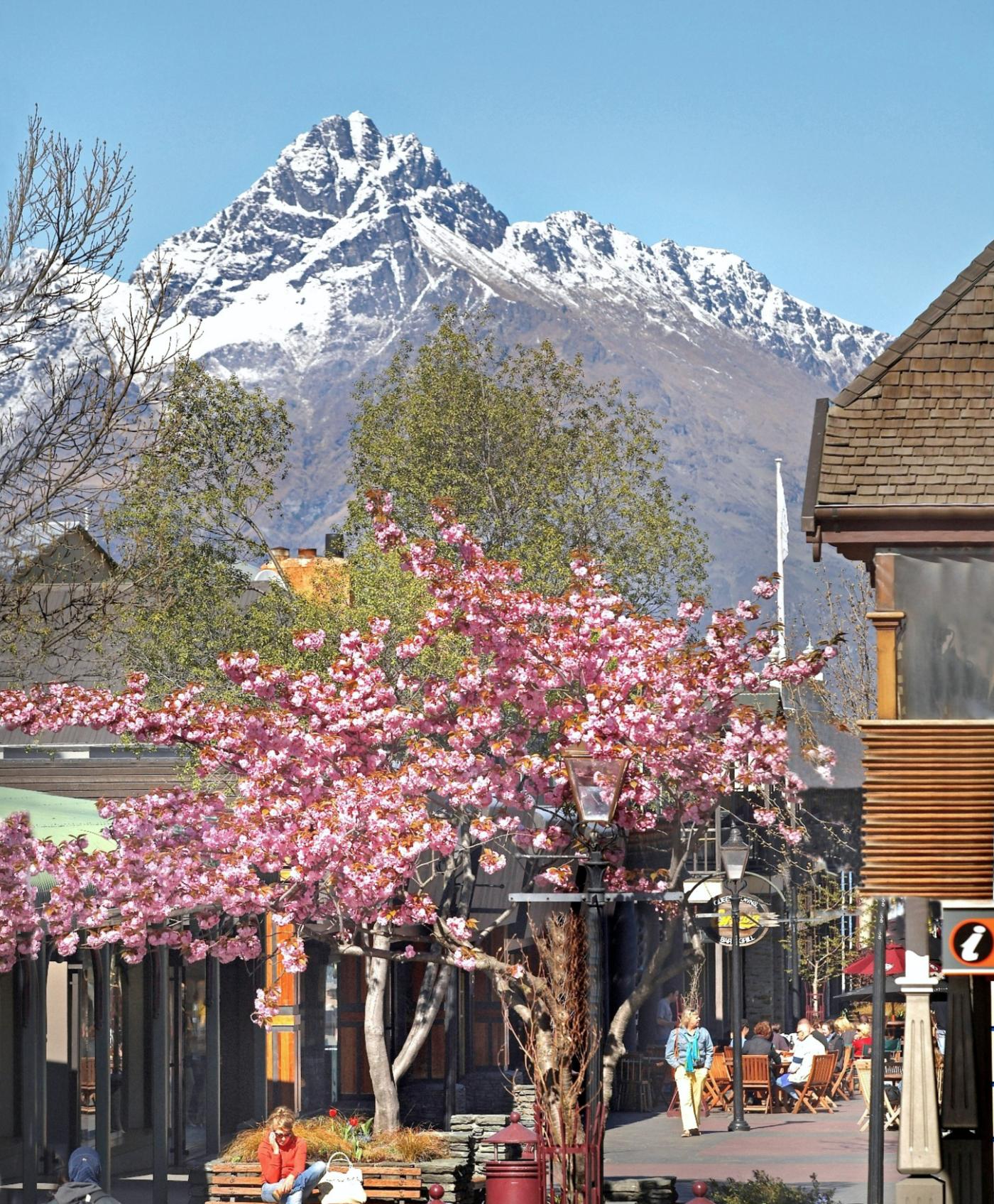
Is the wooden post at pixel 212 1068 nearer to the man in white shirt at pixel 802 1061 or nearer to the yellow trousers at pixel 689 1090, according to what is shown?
the yellow trousers at pixel 689 1090

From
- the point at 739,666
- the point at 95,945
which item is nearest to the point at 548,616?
the point at 739,666

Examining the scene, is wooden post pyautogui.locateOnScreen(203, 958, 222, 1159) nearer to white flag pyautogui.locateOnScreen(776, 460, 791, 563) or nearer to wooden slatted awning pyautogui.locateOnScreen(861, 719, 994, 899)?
wooden slatted awning pyautogui.locateOnScreen(861, 719, 994, 899)

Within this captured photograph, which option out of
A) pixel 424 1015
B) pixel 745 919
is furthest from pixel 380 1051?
pixel 745 919

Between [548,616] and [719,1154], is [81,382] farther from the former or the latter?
[719,1154]

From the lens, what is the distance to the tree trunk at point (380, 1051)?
25.6 m

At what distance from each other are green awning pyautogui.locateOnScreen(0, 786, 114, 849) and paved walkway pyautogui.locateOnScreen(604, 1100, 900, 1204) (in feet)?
23.0

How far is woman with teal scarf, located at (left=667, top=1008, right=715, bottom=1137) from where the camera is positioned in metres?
29.7

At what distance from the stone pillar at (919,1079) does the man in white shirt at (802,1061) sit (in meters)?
17.3

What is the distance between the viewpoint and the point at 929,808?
50.1ft

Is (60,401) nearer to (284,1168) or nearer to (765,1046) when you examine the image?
(284,1168)

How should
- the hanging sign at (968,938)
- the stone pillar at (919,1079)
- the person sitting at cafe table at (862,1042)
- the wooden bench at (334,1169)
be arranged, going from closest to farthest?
the hanging sign at (968,938)
the stone pillar at (919,1079)
the wooden bench at (334,1169)
the person sitting at cafe table at (862,1042)

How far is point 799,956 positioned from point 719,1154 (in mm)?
17664

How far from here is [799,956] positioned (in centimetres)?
4409

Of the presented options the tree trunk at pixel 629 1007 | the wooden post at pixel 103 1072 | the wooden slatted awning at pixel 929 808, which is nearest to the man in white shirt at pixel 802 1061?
the tree trunk at pixel 629 1007
